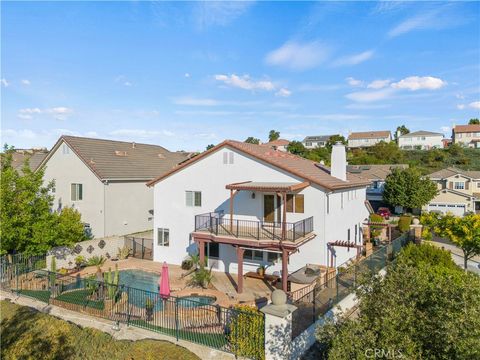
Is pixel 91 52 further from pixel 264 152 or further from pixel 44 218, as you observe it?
pixel 264 152

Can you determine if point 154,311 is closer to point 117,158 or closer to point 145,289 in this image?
point 145,289

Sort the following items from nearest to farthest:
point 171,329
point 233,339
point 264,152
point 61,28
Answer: point 233,339, point 171,329, point 61,28, point 264,152

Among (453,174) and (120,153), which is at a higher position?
(120,153)

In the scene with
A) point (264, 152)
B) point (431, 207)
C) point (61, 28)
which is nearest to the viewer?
point (61, 28)

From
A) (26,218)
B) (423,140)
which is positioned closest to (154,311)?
(26,218)

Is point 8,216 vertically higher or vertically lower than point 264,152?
lower

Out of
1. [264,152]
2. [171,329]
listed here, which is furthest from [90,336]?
[264,152]
